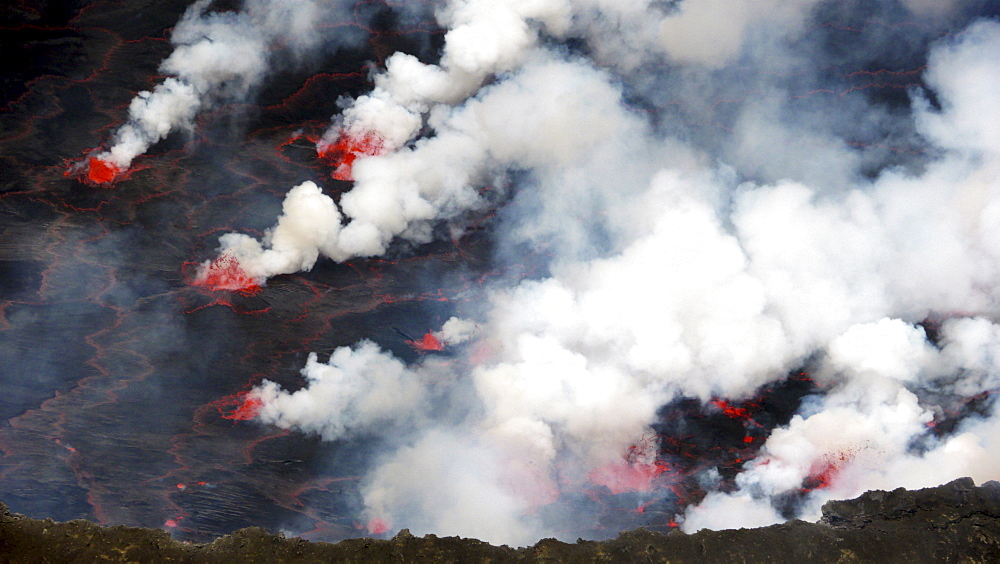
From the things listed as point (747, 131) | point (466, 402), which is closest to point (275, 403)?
point (466, 402)

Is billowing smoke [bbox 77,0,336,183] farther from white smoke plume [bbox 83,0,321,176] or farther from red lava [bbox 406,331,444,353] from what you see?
red lava [bbox 406,331,444,353]

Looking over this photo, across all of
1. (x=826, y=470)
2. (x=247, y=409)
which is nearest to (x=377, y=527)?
(x=247, y=409)

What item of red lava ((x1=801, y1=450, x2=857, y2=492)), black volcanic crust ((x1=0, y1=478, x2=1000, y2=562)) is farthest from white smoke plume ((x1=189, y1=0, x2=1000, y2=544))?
black volcanic crust ((x1=0, y1=478, x2=1000, y2=562))

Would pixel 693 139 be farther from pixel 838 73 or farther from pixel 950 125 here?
pixel 950 125

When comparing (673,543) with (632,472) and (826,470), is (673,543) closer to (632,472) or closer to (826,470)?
(632,472)

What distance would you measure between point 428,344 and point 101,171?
6.94 m

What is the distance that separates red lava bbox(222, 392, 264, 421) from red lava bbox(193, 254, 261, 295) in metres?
2.02

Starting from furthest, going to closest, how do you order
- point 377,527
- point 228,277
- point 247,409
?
point 228,277
point 247,409
point 377,527

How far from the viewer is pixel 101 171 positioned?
12.6 meters

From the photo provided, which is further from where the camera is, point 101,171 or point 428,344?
point 101,171

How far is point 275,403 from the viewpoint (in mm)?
11422

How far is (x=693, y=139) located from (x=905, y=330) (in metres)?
5.57

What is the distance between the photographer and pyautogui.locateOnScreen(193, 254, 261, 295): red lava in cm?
1224

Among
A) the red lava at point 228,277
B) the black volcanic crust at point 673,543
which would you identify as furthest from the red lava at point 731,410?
the red lava at point 228,277
